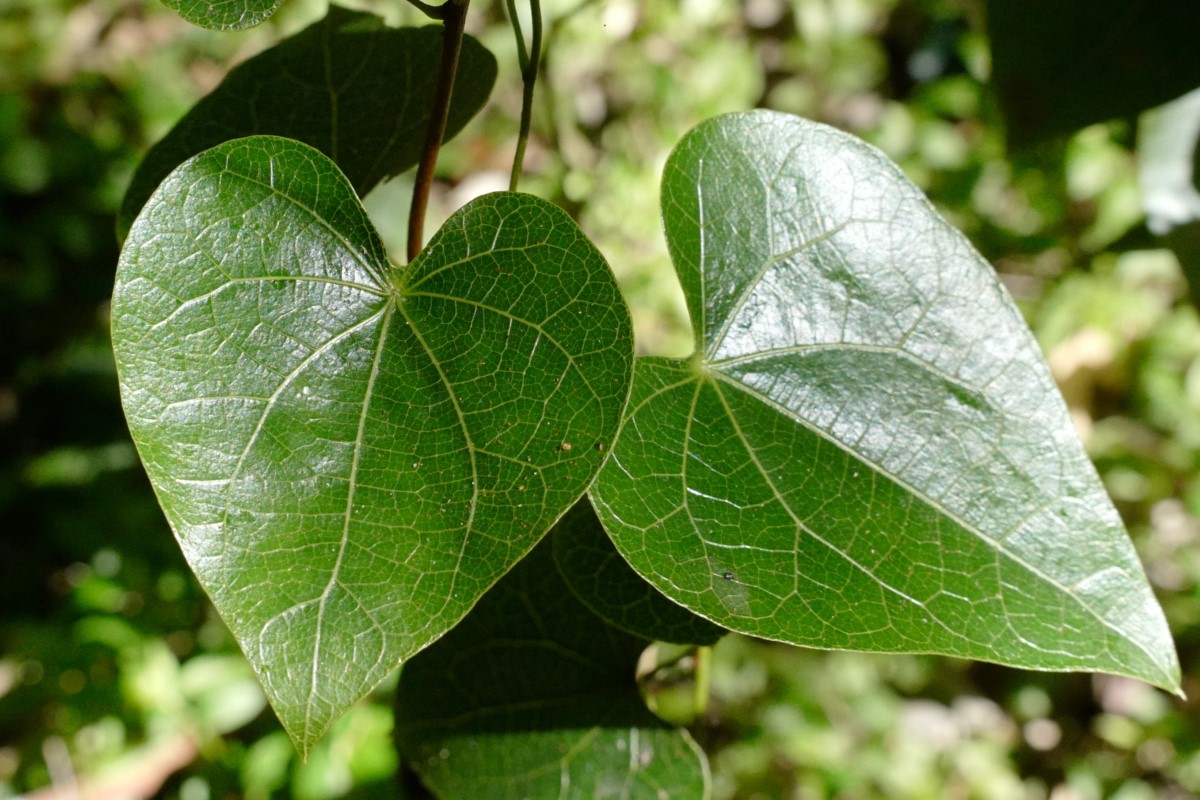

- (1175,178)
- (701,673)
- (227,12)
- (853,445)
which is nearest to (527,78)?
(227,12)

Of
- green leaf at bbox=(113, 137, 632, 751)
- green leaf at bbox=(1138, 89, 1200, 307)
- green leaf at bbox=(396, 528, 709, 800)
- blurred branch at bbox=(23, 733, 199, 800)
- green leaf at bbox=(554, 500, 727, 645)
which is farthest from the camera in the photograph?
blurred branch at bbox=(23, 733, 199, 800)

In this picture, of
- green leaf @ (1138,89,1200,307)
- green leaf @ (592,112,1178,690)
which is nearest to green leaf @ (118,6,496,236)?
green leaf @ (592,112,1178,690)

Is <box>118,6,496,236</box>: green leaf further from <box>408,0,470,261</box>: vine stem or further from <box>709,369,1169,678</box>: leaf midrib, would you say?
<box>709,369,1169,678</box>: leaf midrib

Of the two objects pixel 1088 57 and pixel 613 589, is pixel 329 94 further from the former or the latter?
pixel 1088 57

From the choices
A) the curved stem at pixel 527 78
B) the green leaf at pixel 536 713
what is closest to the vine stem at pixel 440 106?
the curved stem at pixel 527 78

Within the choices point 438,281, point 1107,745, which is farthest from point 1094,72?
point 1107,745

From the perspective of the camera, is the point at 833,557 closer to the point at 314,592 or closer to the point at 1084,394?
the point at 314,592

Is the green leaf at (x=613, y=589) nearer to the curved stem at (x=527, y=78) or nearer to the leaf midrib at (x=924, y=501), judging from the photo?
the leaf midrib at (x=924, y=501)
